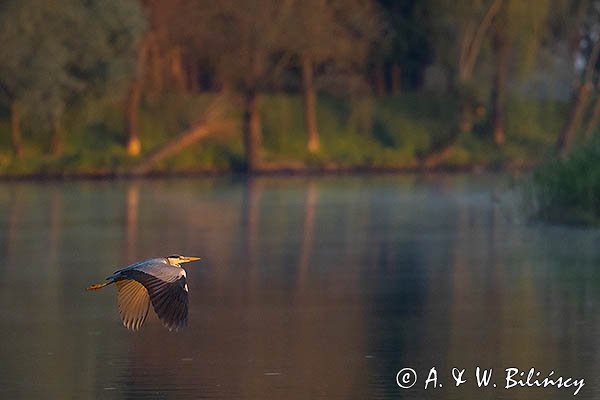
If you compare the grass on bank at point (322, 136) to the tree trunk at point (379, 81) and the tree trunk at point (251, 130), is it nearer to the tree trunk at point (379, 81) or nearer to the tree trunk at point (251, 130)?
the tree trunk at point (251, 130)

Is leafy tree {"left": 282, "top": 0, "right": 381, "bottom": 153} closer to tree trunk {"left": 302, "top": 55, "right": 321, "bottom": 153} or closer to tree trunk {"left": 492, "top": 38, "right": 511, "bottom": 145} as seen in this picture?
tree trunk {"left": 302, "top": 55, "right": 321, "bottom": 153}

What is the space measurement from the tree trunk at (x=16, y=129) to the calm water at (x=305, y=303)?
1442 centimetres

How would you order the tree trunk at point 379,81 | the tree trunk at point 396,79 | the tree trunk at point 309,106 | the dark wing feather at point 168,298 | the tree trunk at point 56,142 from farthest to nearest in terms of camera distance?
the tree trunk at point 396,79, the tree trunk at point 379,81, the tree trunk at point 309,106, the tree trunk at point 56,142, the dark wing feather at point 168,298

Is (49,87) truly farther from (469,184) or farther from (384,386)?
(384,386)

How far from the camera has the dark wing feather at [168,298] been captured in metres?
10.6

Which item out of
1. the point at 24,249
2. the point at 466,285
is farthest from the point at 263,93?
the point at 466,285

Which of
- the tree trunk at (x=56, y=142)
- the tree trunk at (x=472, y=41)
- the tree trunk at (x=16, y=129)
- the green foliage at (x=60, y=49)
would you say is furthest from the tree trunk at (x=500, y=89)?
the tree trunk at (x=16, y=129)

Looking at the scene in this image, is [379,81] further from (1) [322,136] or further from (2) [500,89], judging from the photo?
(2) [500,89]

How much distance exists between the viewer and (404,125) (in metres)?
61.3

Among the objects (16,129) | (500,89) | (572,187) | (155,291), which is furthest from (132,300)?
(500,89)

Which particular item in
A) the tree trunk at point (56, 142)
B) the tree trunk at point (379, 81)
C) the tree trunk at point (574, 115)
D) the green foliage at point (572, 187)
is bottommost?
the green foliage at point (572, 187)

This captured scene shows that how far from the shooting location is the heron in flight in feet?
35.2

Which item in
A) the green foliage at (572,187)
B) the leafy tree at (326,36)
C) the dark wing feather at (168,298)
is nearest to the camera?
the dark wing feather at (168,298)

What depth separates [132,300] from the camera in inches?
471
